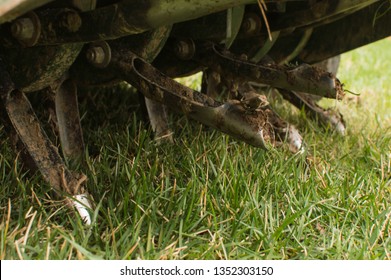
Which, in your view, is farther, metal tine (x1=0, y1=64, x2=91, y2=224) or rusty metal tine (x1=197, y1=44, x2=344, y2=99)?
rusty metal tine (x1=197, y1=44, x2=344, y2=99)

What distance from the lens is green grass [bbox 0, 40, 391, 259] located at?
4.58 feet

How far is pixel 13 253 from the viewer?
1.30 metres

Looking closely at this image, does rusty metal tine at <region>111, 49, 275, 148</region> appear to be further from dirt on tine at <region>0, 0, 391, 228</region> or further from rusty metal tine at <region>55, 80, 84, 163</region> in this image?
rusty metal tine at <region>55, 80, 84, 163</region>

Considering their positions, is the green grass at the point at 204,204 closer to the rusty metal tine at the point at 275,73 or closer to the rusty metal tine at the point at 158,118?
the rusty metal tine at the point at 158,118

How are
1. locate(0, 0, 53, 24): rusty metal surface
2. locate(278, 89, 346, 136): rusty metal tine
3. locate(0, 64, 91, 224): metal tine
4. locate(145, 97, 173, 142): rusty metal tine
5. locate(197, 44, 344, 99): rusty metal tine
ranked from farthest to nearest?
locate(278, 89, 346, 136): rusty metal tine, locate(145, 97, 173, 142): rusty metal tine, locate(197, 44, 344, 99): rusty metal tine, locate(0, 64, 91, 224): metal tine, locate(0, 0, 53, 24): rusty metal surface

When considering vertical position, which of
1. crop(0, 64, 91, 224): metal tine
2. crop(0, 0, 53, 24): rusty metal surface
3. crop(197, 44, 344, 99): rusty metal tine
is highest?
crop(0, 0, 53, 24): rusty metal surface

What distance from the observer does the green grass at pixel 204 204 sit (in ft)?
4.58

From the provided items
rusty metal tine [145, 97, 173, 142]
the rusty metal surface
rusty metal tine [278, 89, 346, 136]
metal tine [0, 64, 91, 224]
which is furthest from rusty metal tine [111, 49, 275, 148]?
rusty metal tine [278, 89, 346, 136]

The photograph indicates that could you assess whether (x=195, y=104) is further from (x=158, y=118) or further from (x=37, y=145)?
(x=158, y=118)

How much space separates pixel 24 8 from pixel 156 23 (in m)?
0.27

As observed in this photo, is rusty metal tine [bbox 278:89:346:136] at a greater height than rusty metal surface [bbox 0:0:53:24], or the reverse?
rusty metal surface [bbox 0:0:53:24]

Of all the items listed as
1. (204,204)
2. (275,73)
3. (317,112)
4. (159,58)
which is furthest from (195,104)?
(317,112)

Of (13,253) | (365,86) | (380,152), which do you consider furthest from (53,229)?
(365,86)
